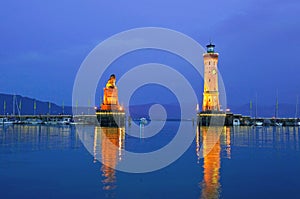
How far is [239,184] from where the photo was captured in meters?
23.5

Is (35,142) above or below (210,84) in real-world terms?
below

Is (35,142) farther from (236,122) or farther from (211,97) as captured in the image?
(236,122)

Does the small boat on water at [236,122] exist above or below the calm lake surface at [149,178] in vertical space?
above

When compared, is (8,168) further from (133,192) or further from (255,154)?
(255,154)

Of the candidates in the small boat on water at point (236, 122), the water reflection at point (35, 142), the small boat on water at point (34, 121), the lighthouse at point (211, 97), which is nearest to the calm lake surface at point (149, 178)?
the water reflection at point (35, 142)

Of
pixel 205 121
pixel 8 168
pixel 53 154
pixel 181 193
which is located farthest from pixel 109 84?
pixel 181 193

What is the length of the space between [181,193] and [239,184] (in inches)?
178

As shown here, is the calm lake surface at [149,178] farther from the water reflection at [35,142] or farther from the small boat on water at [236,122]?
the small boat on water at [236,122]

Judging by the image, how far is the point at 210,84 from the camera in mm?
133125

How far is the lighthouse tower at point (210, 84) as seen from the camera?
431 feet

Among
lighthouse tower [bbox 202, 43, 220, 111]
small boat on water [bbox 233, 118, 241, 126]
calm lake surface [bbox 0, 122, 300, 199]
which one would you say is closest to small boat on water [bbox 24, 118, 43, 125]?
lighthouse tower [bbox 202, 43, 220, 111]

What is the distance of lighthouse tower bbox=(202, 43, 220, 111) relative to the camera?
131375 mm

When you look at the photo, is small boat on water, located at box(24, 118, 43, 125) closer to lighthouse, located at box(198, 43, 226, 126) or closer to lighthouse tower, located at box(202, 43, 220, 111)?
lighthouse, located at box(198, 43, 226, 126)

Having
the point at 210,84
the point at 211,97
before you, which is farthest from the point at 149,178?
the point at 210,84
